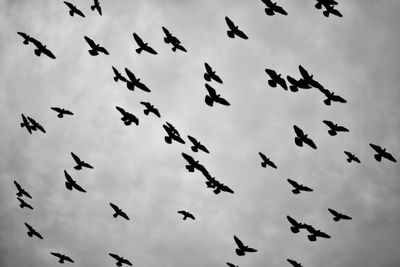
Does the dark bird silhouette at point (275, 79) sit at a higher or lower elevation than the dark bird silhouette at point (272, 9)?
lower

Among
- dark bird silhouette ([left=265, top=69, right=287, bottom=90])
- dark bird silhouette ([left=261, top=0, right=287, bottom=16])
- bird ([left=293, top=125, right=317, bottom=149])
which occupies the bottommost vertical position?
bird ([left=293, top=125, right=317, bottom=149])

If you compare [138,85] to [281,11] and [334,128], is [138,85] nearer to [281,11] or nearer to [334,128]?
[281,11]

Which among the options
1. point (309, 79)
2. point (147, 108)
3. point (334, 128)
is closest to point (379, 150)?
point (334, 128)

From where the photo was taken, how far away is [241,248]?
33844 millimetres

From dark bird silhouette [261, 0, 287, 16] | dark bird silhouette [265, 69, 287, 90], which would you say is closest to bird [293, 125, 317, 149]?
dark bird silhouette [265, 69, 287, 90]

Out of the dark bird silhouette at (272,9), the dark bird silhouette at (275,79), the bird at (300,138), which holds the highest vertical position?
the dark bird silhouette at (272,9)

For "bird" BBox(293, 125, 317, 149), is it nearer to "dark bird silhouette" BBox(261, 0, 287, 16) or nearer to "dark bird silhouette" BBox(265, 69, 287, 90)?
"dark bird silhouette" BBox(265, 69, 287, 90)

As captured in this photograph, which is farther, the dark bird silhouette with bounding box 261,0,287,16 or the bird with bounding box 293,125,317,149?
the bird with bounding box 293,125,317,149

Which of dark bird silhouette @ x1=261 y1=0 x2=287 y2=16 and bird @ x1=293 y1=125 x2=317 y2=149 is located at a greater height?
dark bird silhouette @ x1=261 y1=0 x2=287 y2=16

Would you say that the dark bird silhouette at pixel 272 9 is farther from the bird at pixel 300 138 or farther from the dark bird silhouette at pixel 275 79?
the bird at pixel 300 138

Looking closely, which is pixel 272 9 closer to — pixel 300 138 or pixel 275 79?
pixel 275 79

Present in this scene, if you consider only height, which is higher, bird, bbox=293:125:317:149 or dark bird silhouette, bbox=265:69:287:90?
dark bird silhouette, bbox=265:69:287:90

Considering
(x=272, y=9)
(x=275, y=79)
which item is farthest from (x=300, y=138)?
(x=272, y=9)

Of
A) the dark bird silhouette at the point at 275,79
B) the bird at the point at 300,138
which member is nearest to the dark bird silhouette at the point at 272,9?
the dark bird silhouette at the point at 275,79
